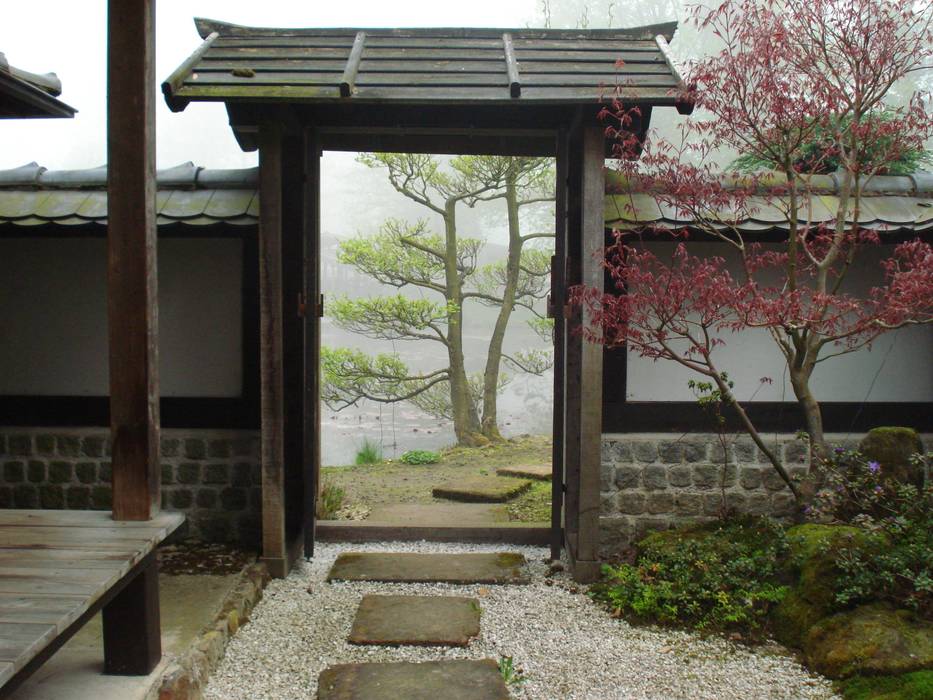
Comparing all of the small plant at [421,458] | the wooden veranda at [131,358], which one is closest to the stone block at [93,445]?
the wooden veranda at [131,358]

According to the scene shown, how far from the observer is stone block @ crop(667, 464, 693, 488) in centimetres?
475

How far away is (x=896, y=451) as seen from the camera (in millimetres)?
4355

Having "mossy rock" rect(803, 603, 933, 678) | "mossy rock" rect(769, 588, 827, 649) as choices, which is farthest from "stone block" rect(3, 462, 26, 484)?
"mossy rock" rect(803, 603, 933, 678)

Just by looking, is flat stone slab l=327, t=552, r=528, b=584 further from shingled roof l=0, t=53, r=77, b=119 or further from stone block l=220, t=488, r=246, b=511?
shingled roof l=0, t=53, r=77, b=119

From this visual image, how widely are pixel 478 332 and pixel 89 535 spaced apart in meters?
23.2

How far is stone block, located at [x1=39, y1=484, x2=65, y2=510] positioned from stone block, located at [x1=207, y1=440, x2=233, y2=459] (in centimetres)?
96

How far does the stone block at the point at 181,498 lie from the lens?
488 cm

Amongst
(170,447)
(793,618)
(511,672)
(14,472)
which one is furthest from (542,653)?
(14,472)

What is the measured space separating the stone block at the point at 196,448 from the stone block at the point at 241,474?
22 cm

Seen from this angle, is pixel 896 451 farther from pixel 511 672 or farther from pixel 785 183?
pixel 511 672

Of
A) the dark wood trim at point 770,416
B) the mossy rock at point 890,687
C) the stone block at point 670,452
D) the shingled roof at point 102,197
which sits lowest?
the mossy rock at point 890,687

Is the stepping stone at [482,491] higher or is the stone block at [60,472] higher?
the stone block at [60,472]

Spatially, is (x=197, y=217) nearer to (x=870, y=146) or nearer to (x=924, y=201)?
(x=870, y=146)

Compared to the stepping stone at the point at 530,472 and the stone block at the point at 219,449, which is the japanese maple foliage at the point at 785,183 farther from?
the stepping stone at the point at 530,472
